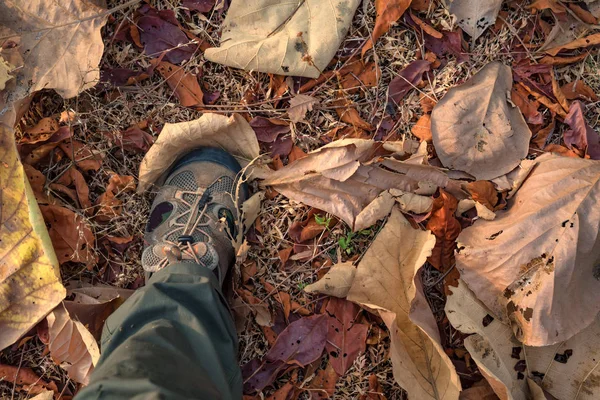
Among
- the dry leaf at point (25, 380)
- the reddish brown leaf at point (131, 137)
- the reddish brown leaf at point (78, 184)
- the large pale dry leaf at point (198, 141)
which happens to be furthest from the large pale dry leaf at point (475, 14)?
→ the dry leaf at point (25, 380)

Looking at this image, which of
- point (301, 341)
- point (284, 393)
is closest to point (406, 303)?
point (301, 341)

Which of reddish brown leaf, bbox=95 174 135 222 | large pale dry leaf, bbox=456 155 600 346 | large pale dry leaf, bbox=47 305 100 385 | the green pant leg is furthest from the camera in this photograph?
reddish brown leaf, bbox=95 174 135 222

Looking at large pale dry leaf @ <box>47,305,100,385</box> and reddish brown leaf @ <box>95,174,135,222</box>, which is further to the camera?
reddish brown leaf @ <box>95,174,135,222</box>

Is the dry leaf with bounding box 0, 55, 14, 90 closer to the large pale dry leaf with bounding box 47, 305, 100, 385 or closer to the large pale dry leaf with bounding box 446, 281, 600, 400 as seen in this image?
the large pale dry leaf with bounding box 47, 305, 100, 385

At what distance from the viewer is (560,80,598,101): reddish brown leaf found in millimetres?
1699

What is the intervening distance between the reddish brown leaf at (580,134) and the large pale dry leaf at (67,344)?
1737 mm

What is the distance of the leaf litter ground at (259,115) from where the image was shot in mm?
1668

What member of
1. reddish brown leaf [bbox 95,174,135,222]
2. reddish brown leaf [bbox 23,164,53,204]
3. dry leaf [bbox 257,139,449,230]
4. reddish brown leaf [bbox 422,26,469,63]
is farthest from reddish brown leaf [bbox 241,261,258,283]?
reddish brown leaf [bbox 422,26,469,63]

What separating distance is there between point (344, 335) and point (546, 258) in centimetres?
66

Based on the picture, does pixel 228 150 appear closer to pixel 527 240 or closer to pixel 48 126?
pixel 48 126

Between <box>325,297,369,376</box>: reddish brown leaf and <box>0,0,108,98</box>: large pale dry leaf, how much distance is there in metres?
1.12

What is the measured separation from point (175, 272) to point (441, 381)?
868 mm

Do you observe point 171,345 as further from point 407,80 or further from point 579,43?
point 579,43

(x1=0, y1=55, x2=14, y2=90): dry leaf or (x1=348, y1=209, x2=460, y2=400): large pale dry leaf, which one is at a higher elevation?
(x1=0, y1=55, x2=14, y2=90): dry leaf
